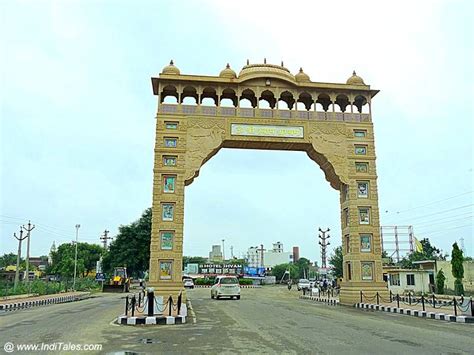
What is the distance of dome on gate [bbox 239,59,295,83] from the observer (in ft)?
77.9

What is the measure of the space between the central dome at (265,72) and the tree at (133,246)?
2899 centimetres

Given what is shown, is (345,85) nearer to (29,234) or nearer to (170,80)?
(170,80)

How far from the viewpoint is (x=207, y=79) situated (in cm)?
2359

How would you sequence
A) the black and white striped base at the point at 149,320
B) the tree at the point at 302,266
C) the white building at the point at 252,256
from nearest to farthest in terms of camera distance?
the black and white striped base at the point at 149,320, the tree at the point at 302,266, the white building at the point at 252,256

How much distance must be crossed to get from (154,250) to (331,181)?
10646mm

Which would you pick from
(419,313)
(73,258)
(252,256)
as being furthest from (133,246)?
(252,256)

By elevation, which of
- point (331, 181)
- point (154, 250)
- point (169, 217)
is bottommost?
point (154, 250)

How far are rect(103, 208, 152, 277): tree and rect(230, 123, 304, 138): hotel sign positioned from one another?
93.0ft

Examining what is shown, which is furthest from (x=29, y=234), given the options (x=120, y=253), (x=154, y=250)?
(x=154, y=250)

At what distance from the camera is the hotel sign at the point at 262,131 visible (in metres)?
23.2

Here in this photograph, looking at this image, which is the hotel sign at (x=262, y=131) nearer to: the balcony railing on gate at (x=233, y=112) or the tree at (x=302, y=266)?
the balcony railing on gate at (x=233, y=112)

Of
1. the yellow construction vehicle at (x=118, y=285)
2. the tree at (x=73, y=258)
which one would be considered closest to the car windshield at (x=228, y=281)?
the yellow construction vehicle at (x=118, y=285)

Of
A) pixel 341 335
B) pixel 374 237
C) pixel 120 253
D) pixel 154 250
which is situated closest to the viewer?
pixel 341 335

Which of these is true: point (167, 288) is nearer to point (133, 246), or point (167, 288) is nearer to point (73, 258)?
point (133, 246)
